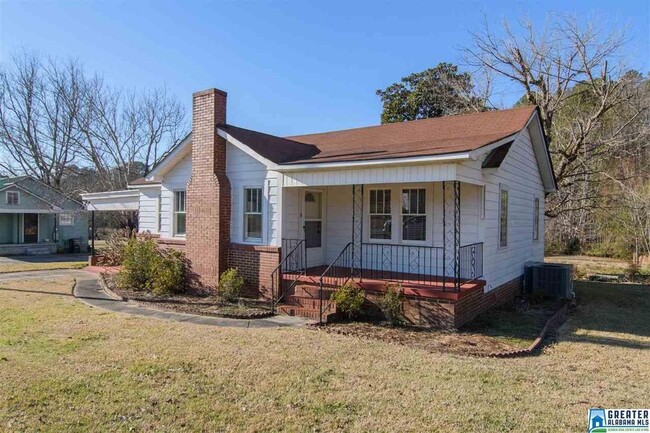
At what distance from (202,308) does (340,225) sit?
412 centimetres

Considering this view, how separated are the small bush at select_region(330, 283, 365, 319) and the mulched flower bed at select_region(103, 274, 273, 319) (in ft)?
5.12

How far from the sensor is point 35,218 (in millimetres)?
28219

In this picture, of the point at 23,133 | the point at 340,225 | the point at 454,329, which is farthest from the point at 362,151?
the point at 23,133

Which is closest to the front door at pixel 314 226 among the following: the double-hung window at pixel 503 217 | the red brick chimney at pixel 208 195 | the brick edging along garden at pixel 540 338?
the red brick chimney at pixel 208 195

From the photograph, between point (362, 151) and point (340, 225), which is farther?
point (340, 225)

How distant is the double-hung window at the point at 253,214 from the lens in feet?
36.8

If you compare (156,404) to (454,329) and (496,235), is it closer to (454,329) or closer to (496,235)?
(454,329)

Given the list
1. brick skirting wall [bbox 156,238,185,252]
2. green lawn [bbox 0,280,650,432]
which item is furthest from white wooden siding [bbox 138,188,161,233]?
green lawn [bbox 0,280,650,432]

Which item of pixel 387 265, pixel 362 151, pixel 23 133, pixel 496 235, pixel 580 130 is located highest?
pixel 23 133

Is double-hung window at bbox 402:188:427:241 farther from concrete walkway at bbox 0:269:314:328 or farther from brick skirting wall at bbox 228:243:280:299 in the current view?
concrete walkway at bbox 0:269:314:328

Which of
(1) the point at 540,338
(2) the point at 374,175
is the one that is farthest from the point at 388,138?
(1) the point at 540,338

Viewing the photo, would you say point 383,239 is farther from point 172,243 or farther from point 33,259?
point 33,259

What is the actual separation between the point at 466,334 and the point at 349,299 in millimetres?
2279

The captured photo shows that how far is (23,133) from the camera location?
31047 millimetres
